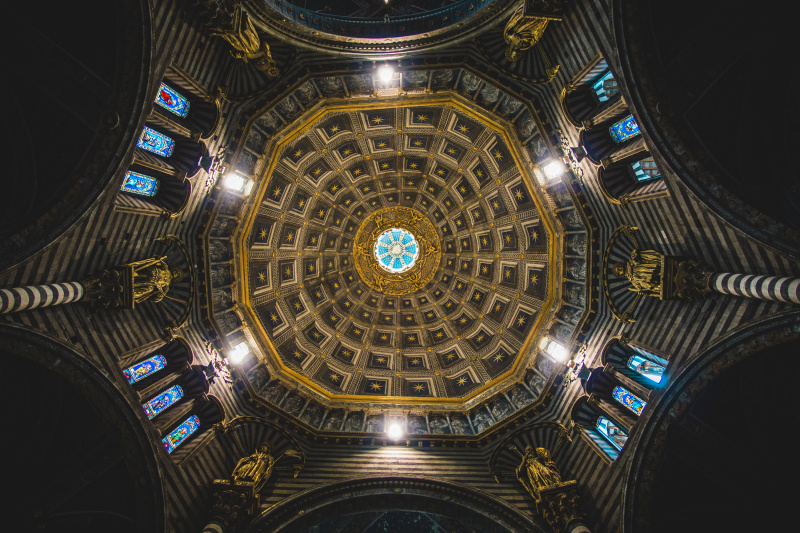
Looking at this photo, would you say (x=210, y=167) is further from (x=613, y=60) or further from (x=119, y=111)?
(x=613, y=60)

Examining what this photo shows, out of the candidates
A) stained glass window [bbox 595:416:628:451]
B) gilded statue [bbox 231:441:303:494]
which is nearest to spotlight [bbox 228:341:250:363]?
gilded statue [bbox 231:441:303:494]

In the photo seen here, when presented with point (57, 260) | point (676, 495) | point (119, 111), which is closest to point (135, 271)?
point (57, 260)

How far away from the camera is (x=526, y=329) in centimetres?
2509

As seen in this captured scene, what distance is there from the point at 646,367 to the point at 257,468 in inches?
759

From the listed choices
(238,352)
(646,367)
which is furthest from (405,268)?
(646,367)

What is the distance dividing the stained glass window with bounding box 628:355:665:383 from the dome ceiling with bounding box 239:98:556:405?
22.3ft

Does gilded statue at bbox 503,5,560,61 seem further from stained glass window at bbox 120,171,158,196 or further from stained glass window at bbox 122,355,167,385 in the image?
stained glass window at bbox 122,355,167,385

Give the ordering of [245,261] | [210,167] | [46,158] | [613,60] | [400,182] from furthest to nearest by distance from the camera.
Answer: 1. [400,182]
2. [245,261]
3. [210,167]
4. [613,60]
5. [46,158]

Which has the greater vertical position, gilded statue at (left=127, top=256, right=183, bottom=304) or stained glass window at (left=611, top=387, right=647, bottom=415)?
gilded statue at (left=127, top=256, right=183, bottom=304)

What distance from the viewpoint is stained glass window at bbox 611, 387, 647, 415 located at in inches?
637

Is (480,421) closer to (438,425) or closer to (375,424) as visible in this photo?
(438,425)

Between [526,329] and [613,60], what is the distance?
55.3 feet

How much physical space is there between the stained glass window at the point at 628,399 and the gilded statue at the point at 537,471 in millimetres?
4609

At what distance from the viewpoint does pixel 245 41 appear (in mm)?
16516
